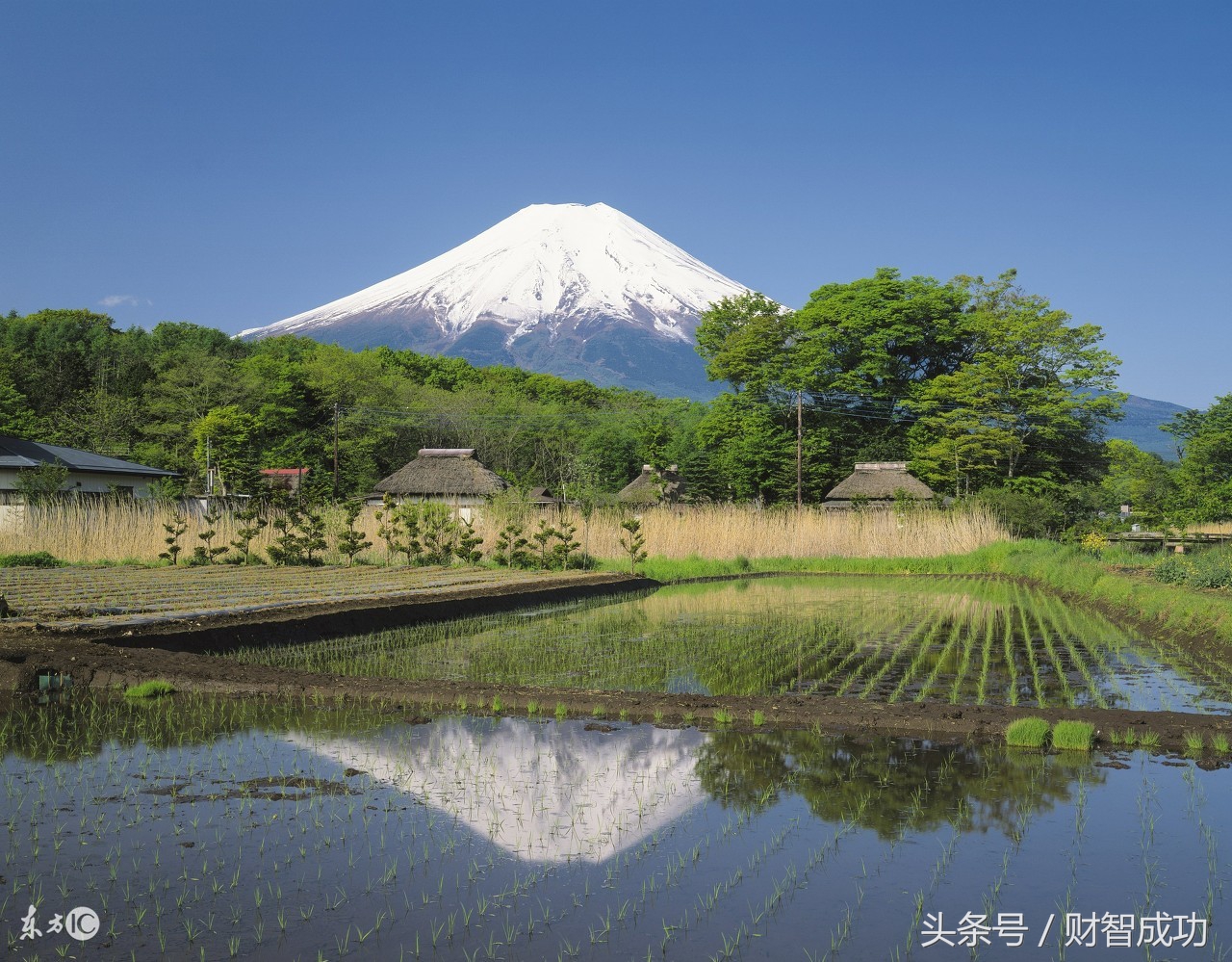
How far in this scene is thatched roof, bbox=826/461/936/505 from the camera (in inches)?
1436

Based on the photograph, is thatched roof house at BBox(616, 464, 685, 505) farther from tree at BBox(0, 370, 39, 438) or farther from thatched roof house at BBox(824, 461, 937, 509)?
tree at BBox(0, 370, 39, 438)

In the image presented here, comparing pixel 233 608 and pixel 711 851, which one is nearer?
pixel 711 851

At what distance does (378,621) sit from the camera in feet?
38.2

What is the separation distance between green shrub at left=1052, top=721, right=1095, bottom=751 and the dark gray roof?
26.0 metres

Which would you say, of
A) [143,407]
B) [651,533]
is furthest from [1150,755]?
[143,407]

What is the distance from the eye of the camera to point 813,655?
973 cm

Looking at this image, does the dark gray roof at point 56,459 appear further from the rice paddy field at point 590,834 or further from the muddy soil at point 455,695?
the rice paddy field at point 590,834

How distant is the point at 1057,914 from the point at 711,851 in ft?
4.07

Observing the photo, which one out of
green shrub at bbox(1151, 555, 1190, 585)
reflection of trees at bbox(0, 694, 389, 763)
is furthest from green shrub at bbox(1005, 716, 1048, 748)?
green shrub at bbox(1151, 555, 1190, 585)

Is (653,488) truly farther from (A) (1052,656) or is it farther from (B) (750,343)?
(A) (1052,656)

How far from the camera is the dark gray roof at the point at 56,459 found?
27.3 m

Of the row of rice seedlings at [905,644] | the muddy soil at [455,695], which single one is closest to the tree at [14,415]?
the muddy soil at [455,695]

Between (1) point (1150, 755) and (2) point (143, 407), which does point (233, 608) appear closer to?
(1) point (1150, 755)

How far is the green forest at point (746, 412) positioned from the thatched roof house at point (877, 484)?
1.71m
